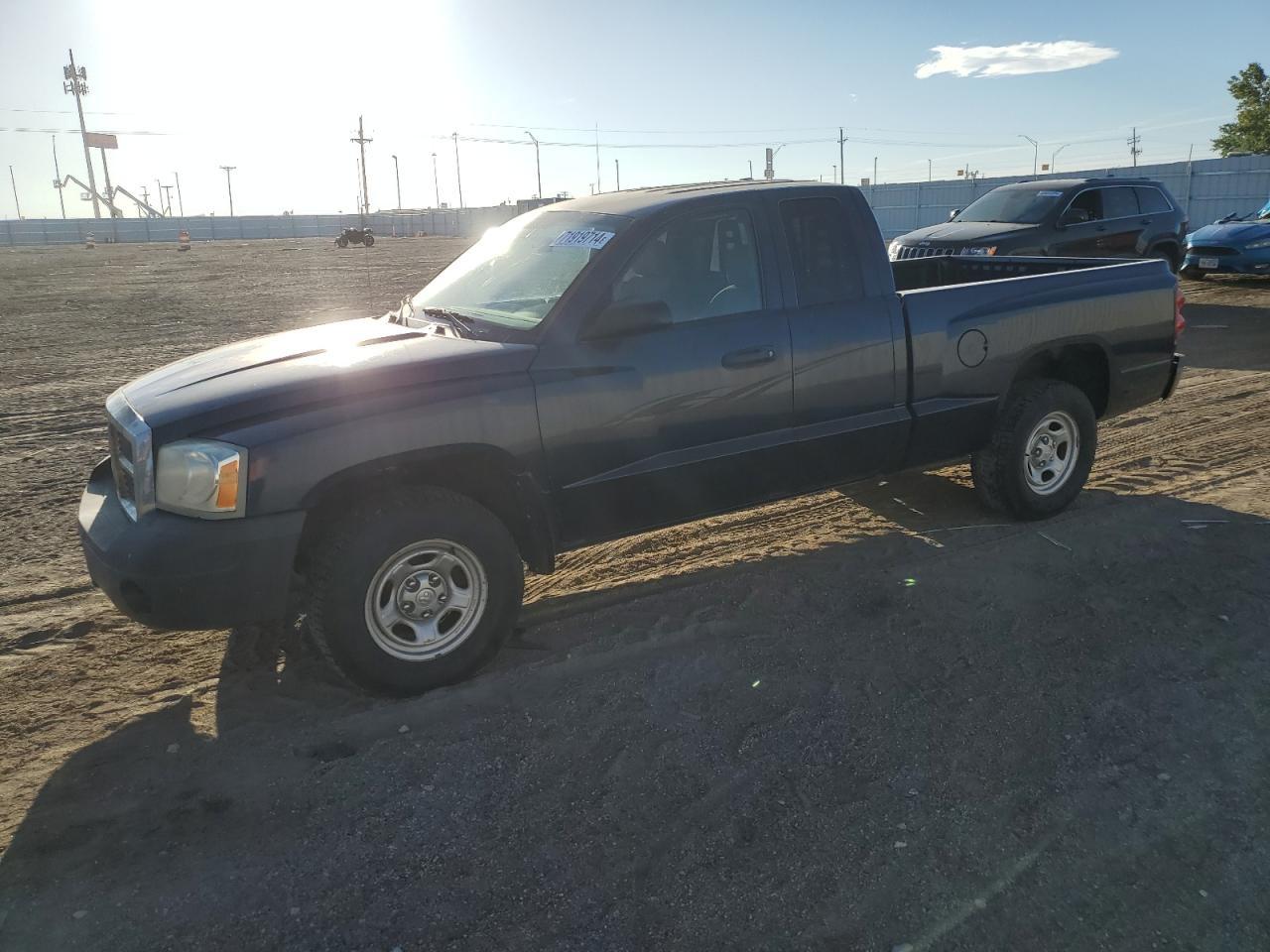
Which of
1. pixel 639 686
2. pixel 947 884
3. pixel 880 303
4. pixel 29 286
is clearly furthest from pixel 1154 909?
pixel 29 286

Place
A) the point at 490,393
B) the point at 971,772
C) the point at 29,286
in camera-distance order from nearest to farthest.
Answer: the point at 971,772 → the point at 490,393 → the point at 29,286

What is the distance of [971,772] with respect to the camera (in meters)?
3.27

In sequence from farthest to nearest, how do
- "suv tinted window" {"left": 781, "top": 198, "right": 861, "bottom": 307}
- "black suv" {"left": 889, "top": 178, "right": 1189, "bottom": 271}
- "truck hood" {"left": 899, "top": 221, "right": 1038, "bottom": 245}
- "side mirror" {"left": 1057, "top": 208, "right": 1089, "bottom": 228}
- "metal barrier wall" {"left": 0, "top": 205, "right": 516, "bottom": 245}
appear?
"metal barrier wall" {"left": 0, "top": 205, "right": 516, "bottom": 245} < "side mirror" {"left": 1057, "top": 208, "right": 1089, "bottom": 228} < "black suv" {"left": 889, "top": 178, "right": 1189, "bottom": 271} < "truck hood" {"left": 899, "top": 221, "right": 1038, "bottom": 245} < "suv tinted window" {"left": 781, "top": 198, "right": 861, "bottom": 307}

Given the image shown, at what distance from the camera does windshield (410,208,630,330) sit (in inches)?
167

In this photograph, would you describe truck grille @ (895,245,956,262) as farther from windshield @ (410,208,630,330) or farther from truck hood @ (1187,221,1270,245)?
windshield @ (410,208,630,330)

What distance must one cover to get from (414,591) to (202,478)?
35.3 inches

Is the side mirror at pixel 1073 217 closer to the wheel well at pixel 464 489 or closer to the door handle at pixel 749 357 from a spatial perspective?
the door handle at pixel 749 357

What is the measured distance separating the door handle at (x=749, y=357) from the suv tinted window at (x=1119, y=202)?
1157 cm

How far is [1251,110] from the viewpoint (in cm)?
4522

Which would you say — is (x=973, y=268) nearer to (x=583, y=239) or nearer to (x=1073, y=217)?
(x=583, y=239)

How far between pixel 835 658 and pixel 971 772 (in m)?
→ 0.91

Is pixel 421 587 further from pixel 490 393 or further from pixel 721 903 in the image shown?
pixel 721 903

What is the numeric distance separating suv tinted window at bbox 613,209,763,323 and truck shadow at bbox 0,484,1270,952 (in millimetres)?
1433

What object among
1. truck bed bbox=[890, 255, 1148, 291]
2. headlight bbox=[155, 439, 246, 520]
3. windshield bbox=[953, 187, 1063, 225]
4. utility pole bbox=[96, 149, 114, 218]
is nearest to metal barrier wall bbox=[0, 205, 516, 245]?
utility pole bbox=[96, 149, 114, 218]
